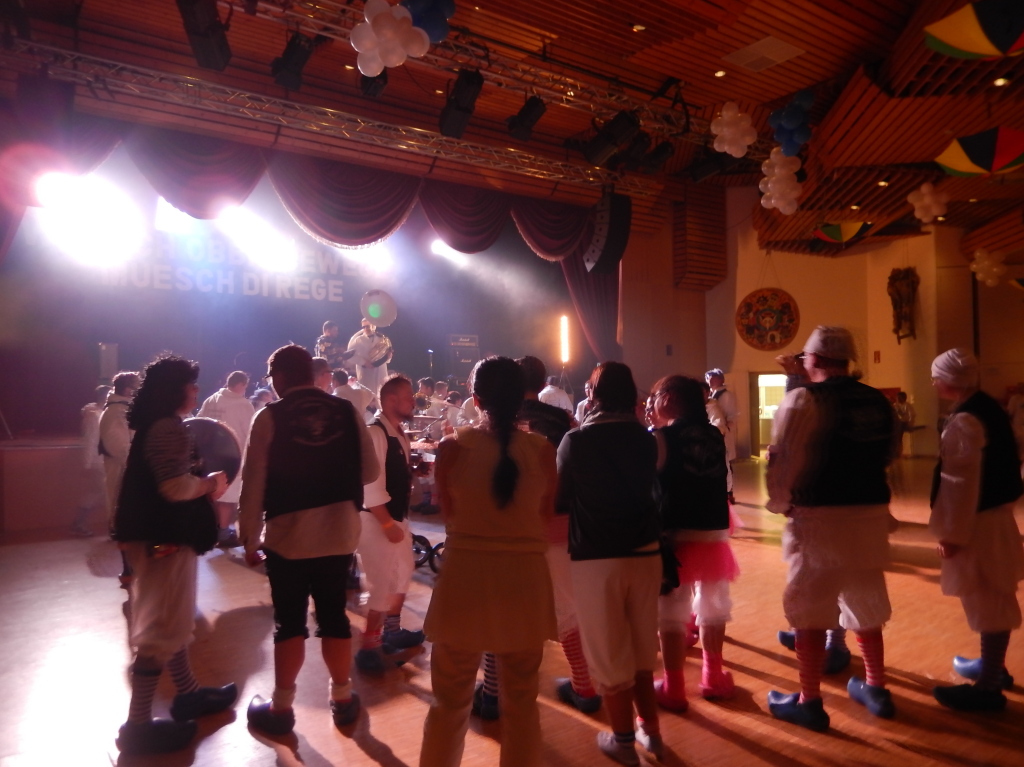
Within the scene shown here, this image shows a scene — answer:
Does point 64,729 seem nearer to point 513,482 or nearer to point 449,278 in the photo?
point 513,482

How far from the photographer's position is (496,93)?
8.63m

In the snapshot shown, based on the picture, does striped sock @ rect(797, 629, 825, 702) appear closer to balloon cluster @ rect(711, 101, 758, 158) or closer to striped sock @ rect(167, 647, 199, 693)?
striped sock @ rect(167, 647, 199, 693)

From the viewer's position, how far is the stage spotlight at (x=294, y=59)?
6.45 metres

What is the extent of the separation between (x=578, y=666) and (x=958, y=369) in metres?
2.01

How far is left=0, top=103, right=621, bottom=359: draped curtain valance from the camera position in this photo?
6539mm

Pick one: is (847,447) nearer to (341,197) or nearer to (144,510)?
(144,510)

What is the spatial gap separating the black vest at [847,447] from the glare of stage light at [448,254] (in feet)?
32.7

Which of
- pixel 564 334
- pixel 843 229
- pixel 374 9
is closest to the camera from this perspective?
pixel 374 9

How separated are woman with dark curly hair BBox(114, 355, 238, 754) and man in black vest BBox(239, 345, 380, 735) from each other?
9.3 inches

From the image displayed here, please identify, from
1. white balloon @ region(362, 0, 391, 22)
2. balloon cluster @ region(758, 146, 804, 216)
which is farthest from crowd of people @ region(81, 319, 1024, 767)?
balloon cluster @ region(758, 146, 804, 216)

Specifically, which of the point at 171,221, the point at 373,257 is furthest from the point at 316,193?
the point at 373,257

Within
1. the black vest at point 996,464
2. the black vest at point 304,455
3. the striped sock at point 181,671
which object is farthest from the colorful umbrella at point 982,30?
the striped sock at point 181,671

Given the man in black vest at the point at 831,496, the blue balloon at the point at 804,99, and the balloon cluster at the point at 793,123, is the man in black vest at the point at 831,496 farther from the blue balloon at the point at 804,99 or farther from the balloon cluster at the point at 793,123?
the blue balloon at the point at 804,99

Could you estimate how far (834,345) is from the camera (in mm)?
2740
